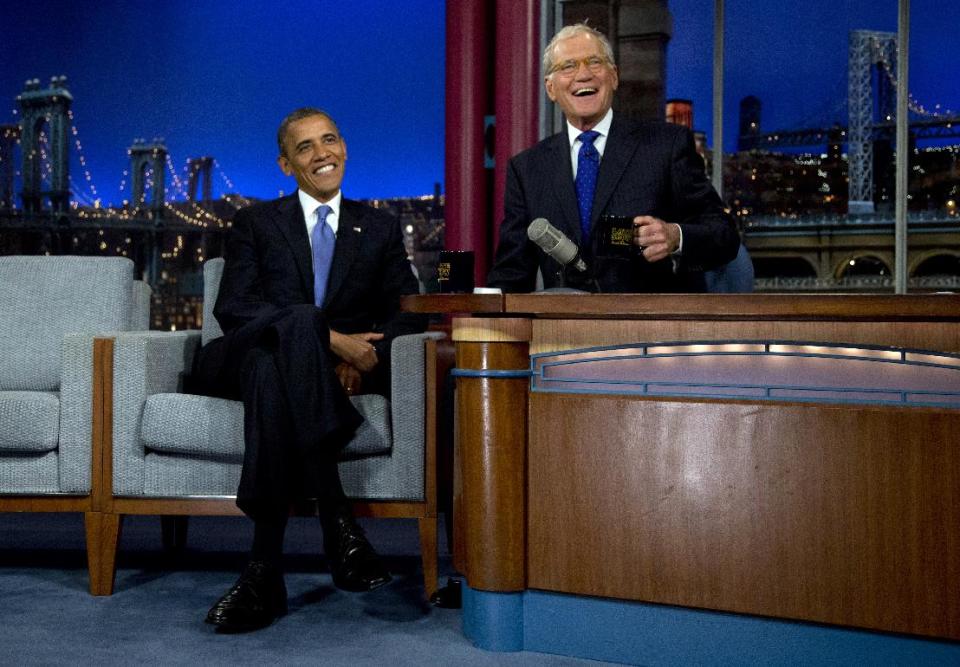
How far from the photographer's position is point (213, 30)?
7492 millimetres

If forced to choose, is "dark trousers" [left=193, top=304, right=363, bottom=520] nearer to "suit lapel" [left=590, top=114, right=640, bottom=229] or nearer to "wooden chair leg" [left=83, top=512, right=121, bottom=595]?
"wooden chair leg" [left=83, top=512, right=121, bottom=595]

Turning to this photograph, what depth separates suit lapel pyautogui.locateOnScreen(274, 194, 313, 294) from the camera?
2795 millimetres

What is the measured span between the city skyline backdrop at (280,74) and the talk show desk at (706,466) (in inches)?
126

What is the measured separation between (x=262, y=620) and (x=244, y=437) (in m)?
0.44

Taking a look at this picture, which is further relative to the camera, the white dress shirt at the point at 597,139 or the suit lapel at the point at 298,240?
the suit lapel at the point at 298,240

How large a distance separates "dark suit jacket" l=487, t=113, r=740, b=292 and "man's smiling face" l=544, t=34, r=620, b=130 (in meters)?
0.08

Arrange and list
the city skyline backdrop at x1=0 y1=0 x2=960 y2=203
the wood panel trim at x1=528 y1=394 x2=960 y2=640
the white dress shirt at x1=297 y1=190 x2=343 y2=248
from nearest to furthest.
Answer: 1. the wood panel trim at x1=528 y1=394 x2=960 y2=640
2. the white dress shirt at x1=297 y1=190 x2=343 y2=248
3. the city skyline backdrop at x1=0 y1=0 x2=960 y2=203

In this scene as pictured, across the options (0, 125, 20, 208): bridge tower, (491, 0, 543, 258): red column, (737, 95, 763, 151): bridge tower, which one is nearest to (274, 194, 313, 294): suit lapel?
(491, 0, 543, 258): red column

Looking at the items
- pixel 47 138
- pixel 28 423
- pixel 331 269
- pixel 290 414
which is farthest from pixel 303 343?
pixel 47 138

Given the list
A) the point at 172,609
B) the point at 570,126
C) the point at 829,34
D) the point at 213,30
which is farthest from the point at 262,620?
the point at 213,30

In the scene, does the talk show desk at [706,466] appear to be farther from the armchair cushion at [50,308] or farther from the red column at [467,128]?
the red column at [467,128]

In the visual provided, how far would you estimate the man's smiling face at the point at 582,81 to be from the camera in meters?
2.45

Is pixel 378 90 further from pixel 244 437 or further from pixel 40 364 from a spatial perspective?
pixel 244 437

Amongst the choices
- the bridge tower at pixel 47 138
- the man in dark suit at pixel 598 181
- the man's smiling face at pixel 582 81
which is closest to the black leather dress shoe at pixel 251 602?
the man in dark suit at pixel 598 181
